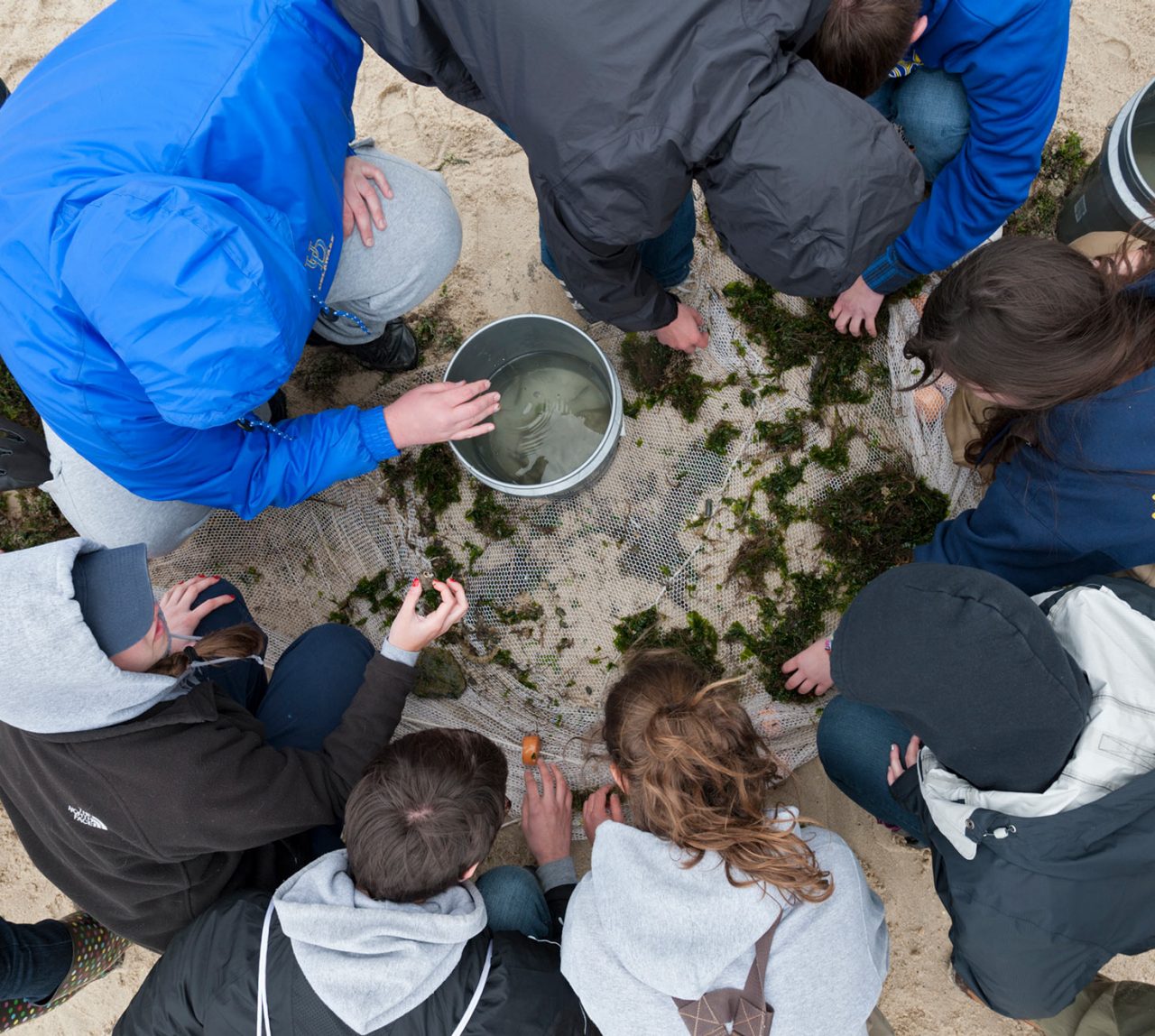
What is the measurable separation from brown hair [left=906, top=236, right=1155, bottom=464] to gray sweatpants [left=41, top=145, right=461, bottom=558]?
1.06 m

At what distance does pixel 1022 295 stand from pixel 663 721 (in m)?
0.90

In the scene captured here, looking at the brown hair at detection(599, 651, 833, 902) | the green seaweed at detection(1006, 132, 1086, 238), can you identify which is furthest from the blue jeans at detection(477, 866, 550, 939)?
the green seaweed at detection(1006, 132, 1086, 238)

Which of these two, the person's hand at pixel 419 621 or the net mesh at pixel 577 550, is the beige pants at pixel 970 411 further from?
the person's hand at pixel 419 621

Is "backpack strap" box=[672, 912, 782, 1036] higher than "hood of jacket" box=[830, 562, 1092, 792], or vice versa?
"hood of jacket" box=[830, 562, 1092, 792]

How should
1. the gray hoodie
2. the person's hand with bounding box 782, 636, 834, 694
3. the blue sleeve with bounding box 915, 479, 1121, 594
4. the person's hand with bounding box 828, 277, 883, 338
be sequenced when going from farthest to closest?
the person's hand with bounding box 828, 277, 883, 338 → the person's hand with bounding box 782, 636, 834, 694 → the blue sleeve with bounding box 915, 479, 1121, 594 → the gray hoodie

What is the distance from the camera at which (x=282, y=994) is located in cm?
135

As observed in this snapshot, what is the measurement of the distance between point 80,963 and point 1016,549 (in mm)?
2164

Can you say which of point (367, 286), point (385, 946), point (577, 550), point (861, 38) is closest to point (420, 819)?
point (385, 946)

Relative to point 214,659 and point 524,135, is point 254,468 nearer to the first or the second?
point 214,659

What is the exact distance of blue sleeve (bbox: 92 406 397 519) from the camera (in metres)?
1.46

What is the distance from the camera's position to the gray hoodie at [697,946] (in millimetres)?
1274

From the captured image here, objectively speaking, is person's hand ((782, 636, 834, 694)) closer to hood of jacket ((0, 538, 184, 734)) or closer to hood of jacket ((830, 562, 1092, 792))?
hood of jacket ((830, 562, 1092, 792))

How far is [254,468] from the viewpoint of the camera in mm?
1662

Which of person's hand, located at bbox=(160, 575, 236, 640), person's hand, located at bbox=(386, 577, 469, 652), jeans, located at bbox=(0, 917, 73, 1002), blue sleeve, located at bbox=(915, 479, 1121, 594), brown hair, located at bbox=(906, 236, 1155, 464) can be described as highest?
brown hair, located at bbox=(906, 236, 1155, 464)
